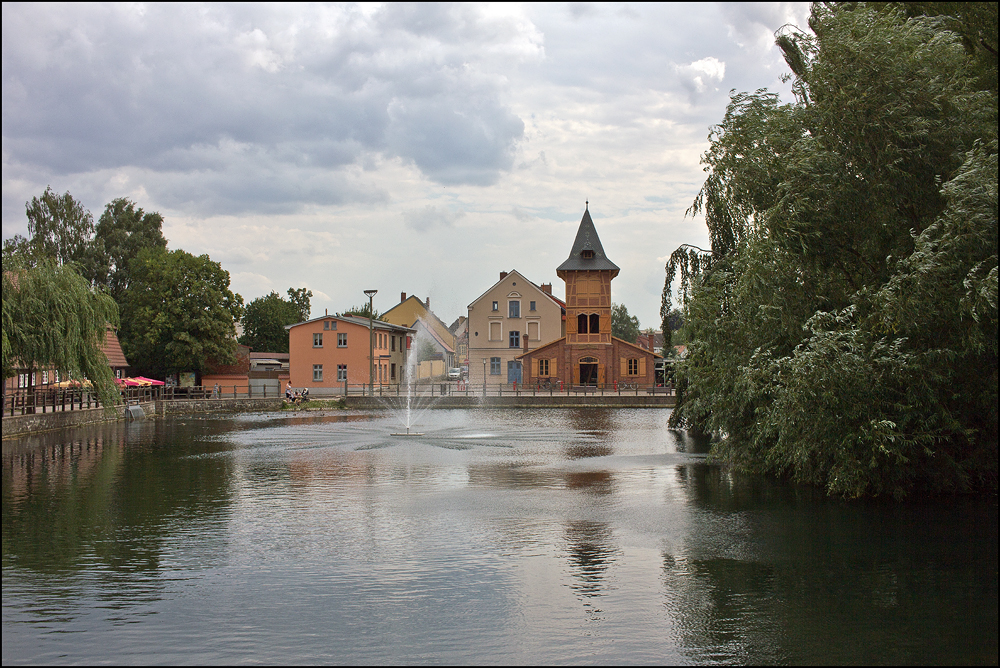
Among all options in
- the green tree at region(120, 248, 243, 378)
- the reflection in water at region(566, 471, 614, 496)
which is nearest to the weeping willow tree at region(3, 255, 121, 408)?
the reflection in water at region(566, 471, 614, 496)

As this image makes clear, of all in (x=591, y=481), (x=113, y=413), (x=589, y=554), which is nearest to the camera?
(x=589, y=554)

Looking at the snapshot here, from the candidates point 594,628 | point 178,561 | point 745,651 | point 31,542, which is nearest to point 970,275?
point 745,651

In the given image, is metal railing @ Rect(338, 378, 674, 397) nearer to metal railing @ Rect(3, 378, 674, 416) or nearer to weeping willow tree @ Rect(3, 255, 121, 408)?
metal railing @ Rect(3, 378, 674, 416)

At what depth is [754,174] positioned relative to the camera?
17.2 metres

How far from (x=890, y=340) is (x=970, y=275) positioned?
100.0 inches

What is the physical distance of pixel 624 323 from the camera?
504ft

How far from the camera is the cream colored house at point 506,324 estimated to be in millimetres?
71688

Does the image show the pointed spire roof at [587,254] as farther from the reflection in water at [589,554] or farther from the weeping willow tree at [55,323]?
the reflection in water at [589,554]

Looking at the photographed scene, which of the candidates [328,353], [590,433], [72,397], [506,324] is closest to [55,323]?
[72,397]

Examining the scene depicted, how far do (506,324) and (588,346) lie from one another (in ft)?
35.6

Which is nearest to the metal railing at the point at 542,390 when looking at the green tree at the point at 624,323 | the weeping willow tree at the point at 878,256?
the weeping willow tree at the point at 878,256

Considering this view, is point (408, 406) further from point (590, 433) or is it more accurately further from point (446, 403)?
point (590, 433)

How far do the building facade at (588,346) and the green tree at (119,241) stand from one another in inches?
1228

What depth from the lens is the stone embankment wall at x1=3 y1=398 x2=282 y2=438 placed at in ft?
105
